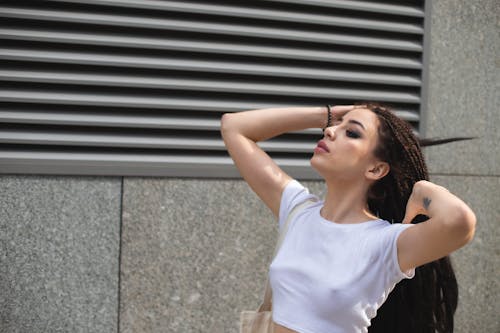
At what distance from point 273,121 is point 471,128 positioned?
236 centimetres

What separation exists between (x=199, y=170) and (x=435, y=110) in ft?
5.33

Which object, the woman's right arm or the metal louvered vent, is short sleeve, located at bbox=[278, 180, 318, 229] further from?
the metal louvered vent

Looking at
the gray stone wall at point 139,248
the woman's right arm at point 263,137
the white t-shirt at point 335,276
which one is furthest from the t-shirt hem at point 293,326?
the gray stone wall at point 139,248

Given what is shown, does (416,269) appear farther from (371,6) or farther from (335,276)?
(371,6)

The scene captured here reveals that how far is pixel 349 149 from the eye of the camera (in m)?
2.49

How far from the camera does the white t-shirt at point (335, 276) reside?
233cm

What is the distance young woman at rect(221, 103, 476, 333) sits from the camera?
7.48 feet

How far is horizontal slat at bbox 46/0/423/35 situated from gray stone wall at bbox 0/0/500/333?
0.32 m

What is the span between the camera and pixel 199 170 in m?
4.18

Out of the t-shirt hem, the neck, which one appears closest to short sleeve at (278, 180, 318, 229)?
the neck

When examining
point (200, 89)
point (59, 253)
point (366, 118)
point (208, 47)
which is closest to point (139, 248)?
point (59, 253)

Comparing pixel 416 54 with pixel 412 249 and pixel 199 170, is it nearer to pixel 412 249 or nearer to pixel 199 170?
pixel 199 170

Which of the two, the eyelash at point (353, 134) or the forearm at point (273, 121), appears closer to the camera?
the eyelash at point (353, 134)

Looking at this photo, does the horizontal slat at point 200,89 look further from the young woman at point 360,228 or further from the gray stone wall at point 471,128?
the young woman at point 360,228
